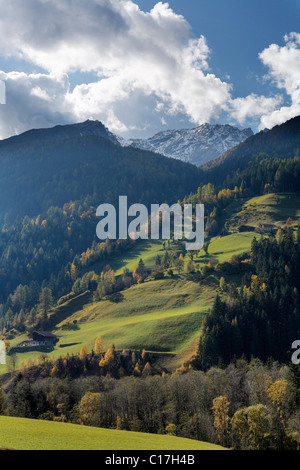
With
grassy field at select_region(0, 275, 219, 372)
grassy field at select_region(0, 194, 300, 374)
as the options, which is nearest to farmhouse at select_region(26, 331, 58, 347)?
grassy field at select_region(0, 275, 219, 372)

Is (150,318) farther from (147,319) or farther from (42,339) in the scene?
(42,339)

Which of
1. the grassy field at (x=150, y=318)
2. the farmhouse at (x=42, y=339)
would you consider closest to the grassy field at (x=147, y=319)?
the grassy field at (x=150, y=318)

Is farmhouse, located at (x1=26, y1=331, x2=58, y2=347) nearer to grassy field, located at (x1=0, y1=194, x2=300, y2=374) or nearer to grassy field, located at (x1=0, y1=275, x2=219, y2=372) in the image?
grassy field, located at (x1=0, y1=275, x2=219, y2=372)

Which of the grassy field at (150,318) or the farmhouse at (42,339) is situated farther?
the farmhouse at (42,339)

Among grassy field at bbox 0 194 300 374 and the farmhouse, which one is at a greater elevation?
grassy field at bbox 0 194 300 374

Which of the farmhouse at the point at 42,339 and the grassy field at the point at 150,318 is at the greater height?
the grassy field at the point at 150,318

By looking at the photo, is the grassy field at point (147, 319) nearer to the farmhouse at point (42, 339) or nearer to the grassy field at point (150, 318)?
the grassy field at point (150, 318)

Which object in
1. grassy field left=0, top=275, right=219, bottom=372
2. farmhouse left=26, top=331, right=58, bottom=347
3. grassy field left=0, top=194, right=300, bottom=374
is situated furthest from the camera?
farmhouse left=26, top=331, right=58, bottom=347

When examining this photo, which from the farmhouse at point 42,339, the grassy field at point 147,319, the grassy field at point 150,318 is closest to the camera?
the grassy field at point 150,318

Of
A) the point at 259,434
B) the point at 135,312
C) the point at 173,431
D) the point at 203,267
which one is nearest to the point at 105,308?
the point at 135,312

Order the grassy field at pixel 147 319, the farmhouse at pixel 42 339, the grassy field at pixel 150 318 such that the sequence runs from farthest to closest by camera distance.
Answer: the farmhouse at pixel 42 339 → the grassy field at pixel 147 319 → the grassy field at pixel 150 318

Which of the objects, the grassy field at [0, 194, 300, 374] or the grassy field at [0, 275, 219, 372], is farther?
the grassy field at [0, 275, 219, 372]

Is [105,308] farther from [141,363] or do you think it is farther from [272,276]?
[272,276]
